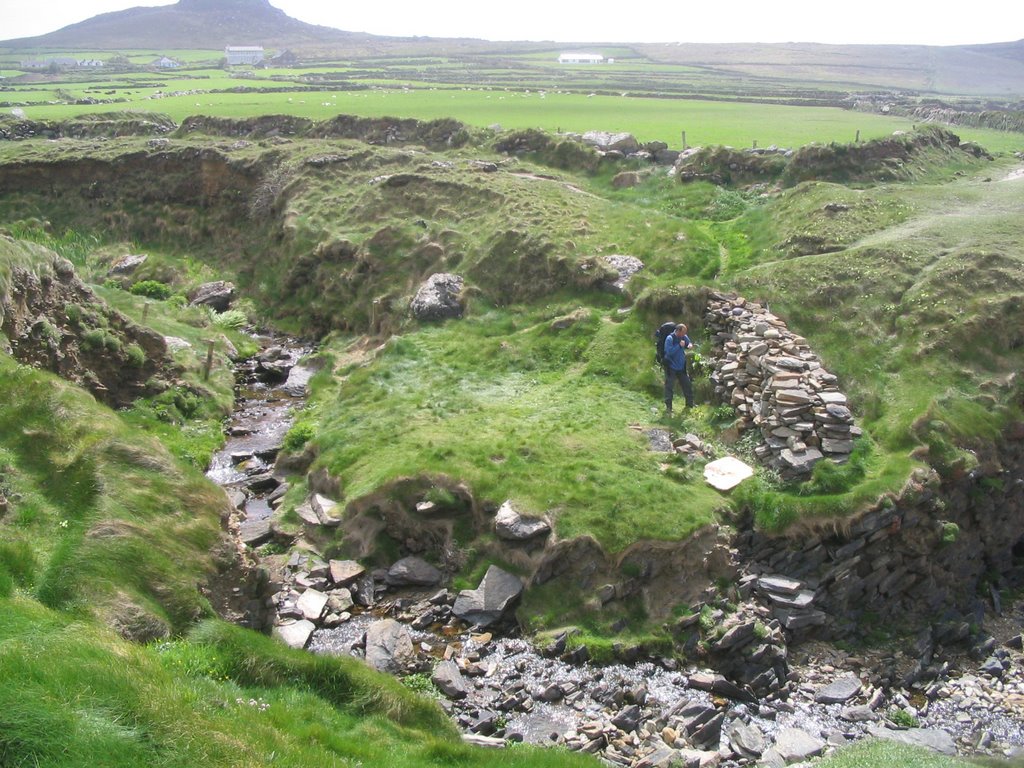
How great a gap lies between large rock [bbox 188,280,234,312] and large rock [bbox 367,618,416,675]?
3615 cm

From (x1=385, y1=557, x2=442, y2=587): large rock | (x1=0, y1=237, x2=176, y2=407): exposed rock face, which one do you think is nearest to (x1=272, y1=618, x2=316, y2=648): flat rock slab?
(x1=385, y1=557, x2=442, y2=587): large rock

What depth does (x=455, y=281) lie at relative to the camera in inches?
1689

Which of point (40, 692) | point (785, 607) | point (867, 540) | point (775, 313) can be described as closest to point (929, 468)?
point (867, 540)

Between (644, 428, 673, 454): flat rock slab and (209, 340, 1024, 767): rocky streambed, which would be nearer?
(209, 340, 1024, 767): rocky streambed

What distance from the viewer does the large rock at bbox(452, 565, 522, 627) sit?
22844 mm

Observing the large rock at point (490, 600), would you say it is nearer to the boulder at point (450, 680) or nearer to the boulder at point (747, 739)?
the boulder at point (450, 680)

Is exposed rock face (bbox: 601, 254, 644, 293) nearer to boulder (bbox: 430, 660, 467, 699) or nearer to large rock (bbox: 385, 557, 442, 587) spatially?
large rock (bbox: 385, 557, 442, 587)

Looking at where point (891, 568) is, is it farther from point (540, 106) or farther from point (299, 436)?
point (540, 106)

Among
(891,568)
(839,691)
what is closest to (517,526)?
(839,691)

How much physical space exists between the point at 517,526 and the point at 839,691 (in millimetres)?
9964

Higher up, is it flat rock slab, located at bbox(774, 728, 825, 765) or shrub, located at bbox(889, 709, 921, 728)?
flat rock slab, located at bbox(774, 728, 825, 765)

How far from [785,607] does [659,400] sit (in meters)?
11.0

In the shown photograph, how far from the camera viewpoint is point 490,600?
23141mm

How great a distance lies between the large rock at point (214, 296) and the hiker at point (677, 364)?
34572 millimetres
